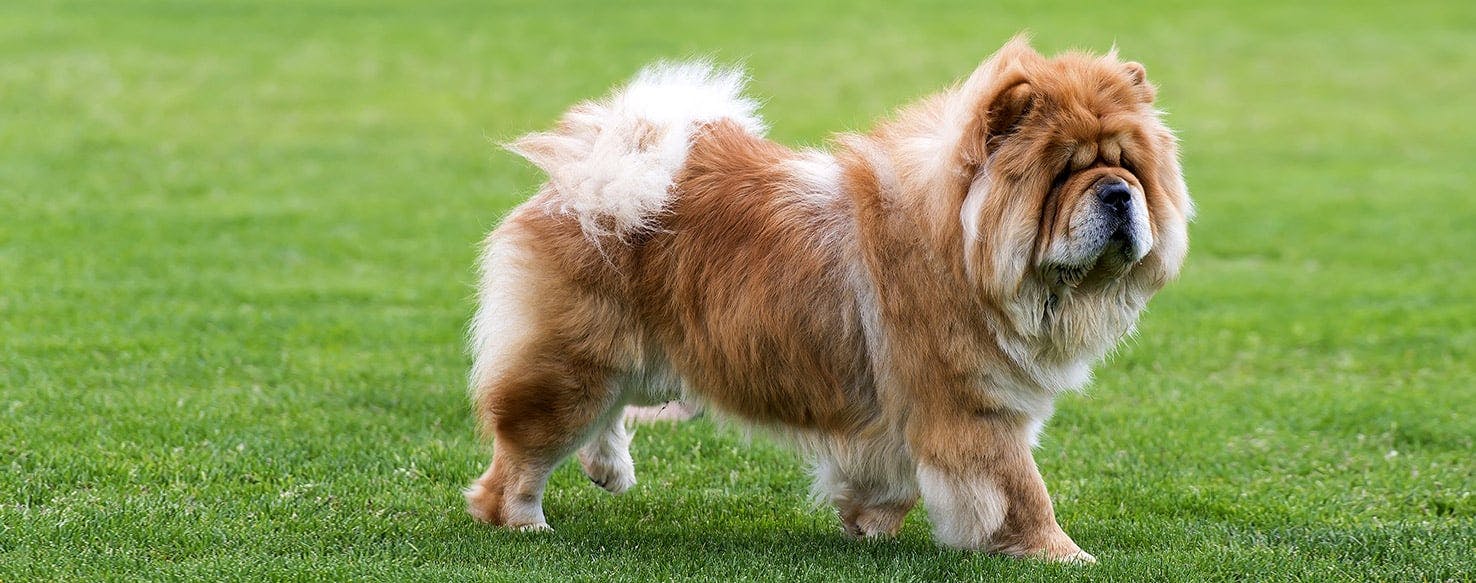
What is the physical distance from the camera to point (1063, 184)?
5121 millimetres

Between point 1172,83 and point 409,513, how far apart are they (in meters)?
17.5

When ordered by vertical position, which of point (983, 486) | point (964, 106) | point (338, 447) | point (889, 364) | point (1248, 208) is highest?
point (964, 106)

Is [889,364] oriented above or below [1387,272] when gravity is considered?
above

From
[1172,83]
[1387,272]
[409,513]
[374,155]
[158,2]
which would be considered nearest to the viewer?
[409,513]

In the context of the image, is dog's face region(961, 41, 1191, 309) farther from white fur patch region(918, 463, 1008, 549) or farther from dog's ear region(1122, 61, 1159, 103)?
white fur patch region(918, 463, 1008, 549)

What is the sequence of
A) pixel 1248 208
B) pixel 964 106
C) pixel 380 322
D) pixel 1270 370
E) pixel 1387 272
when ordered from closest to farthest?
pixel 964 106
pixel 1270 370
pixel 380 322
pixel 1387 272
pixel 1248 208

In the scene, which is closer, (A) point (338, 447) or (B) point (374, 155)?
(A) point (338, 447)

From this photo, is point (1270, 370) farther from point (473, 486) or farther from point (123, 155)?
point (123, 155)

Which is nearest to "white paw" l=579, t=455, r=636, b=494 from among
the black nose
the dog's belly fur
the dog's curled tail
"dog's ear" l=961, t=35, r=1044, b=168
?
the dog's belly fur

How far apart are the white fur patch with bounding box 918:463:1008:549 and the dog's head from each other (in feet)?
2.32

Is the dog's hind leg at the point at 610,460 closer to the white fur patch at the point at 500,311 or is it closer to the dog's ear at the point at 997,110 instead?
the white fur patch at the point at 500,311

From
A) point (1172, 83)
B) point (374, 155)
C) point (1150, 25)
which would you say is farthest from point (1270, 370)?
point (1150, 25)

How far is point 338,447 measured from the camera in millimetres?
7113

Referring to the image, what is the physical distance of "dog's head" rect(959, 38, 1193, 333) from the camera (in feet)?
16.5
